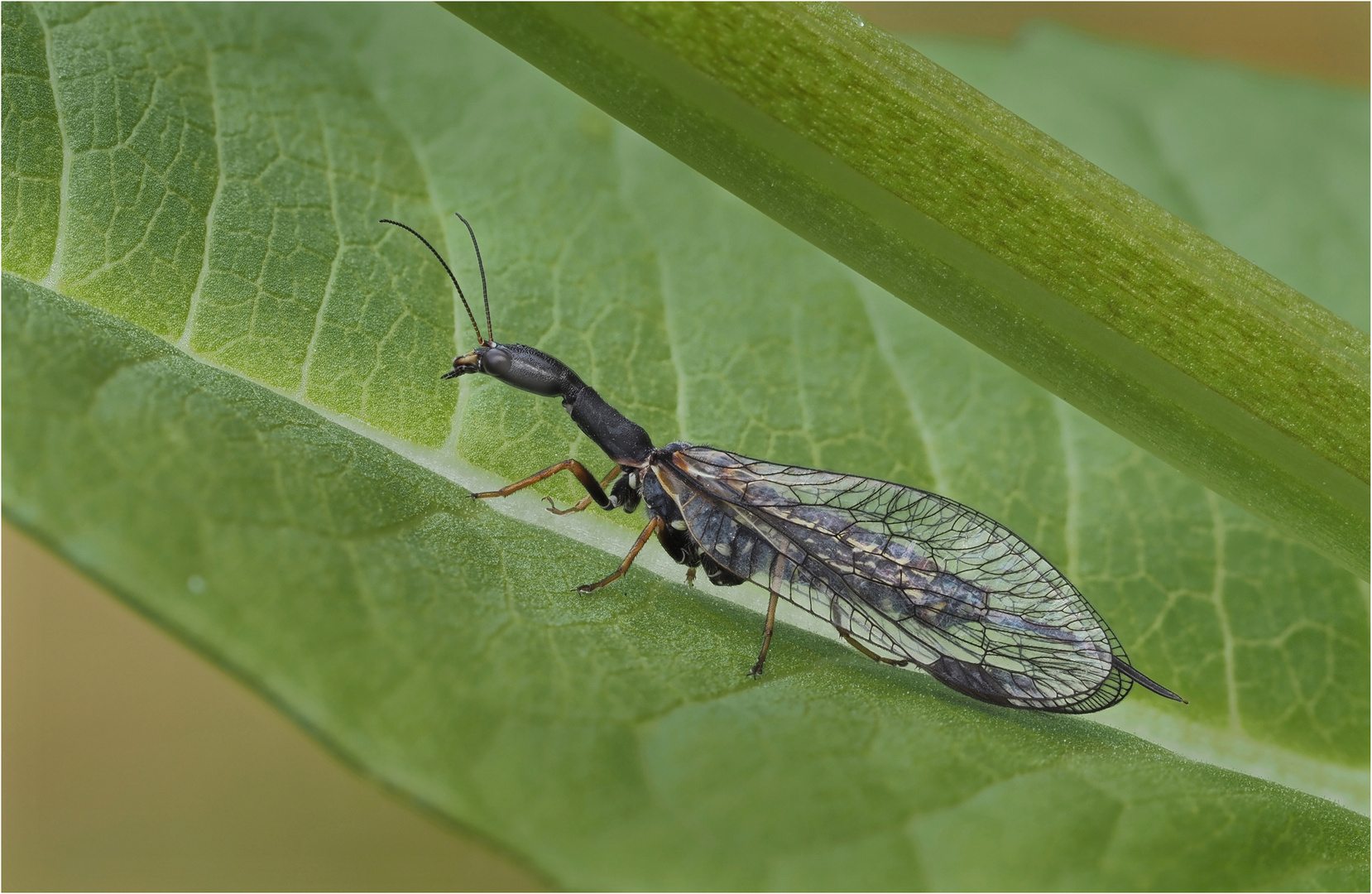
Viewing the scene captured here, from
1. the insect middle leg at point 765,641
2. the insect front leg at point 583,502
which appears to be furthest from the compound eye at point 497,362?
the insect middle leg at point 765,641

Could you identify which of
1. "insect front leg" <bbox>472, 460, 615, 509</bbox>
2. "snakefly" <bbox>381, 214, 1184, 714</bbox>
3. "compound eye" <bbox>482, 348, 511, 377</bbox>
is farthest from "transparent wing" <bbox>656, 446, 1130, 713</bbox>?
"compound eye" <bbox>482, 348, 511, 377</bbox>

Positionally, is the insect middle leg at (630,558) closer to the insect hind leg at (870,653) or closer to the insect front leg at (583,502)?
the insect front leg at (583,502)

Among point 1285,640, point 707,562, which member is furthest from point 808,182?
point 1285,640

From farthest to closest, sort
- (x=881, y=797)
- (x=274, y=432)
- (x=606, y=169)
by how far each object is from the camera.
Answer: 1. (x=606, y=169)
2. (x=274, y=432)
3. (x=881, y=797)

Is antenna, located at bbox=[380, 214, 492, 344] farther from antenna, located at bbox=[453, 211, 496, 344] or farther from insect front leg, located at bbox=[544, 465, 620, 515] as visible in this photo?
insect front leg, located at bbox=[544, 465, 620, 515]

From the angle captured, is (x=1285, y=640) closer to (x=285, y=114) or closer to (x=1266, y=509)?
(x=1266, y=509)

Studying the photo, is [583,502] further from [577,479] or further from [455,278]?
[455,278]
